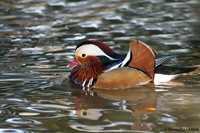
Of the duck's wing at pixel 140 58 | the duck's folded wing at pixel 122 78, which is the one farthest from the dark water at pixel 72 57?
the duck's wing at pixel 140 58

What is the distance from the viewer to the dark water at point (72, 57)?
16.3 feet

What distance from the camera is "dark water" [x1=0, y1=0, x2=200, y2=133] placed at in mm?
Answer: 4980

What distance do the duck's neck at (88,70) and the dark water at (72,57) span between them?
21cm

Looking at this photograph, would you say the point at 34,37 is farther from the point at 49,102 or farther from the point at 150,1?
the point at 150,1

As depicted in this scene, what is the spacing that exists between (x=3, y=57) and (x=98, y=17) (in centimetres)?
587

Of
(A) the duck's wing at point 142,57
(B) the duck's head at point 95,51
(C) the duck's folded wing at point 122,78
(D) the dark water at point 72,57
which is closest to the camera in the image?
(D) the dark water at point 72,57

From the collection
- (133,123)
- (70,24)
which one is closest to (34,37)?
(70,24)

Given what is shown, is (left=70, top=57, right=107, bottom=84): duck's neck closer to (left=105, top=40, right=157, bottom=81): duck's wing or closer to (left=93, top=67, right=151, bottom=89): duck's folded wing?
(left=93, top=67, right=151, bottom=89): duck's folded wing

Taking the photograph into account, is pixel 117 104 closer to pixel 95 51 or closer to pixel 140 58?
pixel 140 58

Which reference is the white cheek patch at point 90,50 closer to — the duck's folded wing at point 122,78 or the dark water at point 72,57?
the duck's folded wing at point 122,78

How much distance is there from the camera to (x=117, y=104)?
5734 millimetres

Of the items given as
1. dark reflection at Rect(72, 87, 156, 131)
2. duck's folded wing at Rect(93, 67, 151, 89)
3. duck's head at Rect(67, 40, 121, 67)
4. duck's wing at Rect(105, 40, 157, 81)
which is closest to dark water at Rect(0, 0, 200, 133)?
dark reflection at Rect(72, 87, 156, 131)

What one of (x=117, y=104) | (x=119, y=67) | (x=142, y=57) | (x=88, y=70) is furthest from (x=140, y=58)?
(x=117, y=104)

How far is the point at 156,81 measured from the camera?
6824mm
